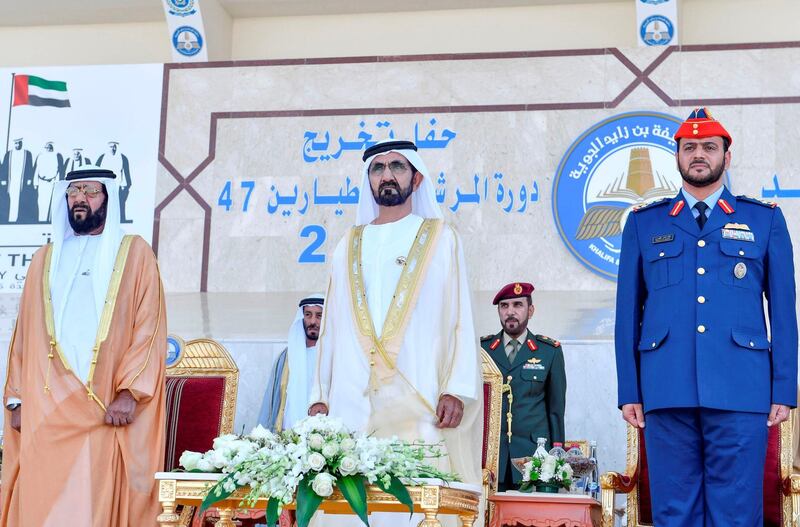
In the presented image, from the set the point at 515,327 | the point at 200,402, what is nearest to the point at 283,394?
the point at 515,327

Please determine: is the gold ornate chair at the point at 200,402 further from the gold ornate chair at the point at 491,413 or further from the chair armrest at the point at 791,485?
the chair armrest at the point at 791,485

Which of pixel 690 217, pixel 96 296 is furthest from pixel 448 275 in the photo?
pixel 96 296

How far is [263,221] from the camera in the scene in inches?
335

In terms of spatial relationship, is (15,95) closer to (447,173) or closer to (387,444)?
(447,173)

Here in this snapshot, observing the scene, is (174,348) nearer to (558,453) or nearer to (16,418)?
(16,418)

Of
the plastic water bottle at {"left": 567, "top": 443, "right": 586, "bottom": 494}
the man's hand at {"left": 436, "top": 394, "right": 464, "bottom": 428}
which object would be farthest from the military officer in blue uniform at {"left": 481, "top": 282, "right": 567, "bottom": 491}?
the man's hand at {"left": 436, "top": 394, "right": 464, "bottom": 428}

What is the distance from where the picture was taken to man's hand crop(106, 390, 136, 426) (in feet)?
14.6

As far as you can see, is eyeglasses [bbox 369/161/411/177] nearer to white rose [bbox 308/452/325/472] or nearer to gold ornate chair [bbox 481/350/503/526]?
gold ornate chair [bbox 481/350/503/526]

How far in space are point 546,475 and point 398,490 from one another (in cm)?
144

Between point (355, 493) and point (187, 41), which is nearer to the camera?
point (355, 493)

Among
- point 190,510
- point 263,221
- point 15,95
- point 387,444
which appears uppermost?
point 15,95

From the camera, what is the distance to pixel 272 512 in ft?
10.2

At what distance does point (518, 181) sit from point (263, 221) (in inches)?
70.4

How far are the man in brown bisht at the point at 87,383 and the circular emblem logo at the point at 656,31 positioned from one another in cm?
471
